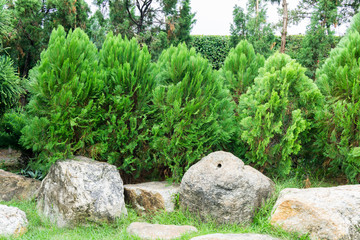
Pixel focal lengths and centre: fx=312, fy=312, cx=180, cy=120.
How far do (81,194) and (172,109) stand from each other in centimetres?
212

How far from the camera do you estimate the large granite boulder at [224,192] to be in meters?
5.00

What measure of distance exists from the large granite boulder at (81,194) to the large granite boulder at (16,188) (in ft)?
3.34

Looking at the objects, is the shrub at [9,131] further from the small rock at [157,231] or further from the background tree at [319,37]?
the background tree at [319,37]

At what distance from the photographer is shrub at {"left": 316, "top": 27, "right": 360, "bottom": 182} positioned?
5605 millimetres

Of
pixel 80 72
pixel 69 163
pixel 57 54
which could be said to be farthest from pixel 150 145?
pixel 57 54

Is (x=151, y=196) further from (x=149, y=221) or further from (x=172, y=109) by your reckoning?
(x=172, y=109)

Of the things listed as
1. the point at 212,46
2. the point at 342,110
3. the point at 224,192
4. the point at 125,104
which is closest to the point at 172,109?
the point at 125,104

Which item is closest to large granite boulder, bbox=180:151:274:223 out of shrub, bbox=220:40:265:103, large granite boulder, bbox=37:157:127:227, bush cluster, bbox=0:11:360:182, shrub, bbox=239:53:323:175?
bush cluster, bbox=0:11:360:182

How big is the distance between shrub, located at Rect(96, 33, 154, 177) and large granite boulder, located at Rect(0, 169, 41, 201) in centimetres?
188

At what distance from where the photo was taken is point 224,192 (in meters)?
5.00

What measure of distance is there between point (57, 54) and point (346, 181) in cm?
611

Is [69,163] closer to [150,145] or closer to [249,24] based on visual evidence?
[150,145]

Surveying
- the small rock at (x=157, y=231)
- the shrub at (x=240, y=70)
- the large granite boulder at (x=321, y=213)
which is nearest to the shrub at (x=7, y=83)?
the small rock at (x=157, y=231)

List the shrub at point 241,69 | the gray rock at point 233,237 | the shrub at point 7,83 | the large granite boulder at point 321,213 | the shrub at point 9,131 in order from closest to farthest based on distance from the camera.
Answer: the gray rock at point 233,237
the large granite boulder at point 321,213
the shrub at point 7,83
the shrub at point 9,131
the shrub at point 241,69
